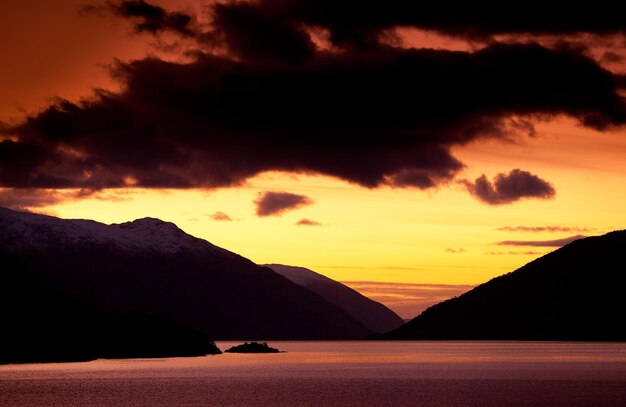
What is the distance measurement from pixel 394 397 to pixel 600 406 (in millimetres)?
30120

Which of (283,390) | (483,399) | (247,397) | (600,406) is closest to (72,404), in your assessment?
(247,397)

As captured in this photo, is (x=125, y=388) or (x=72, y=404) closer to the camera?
(x=72, y=404)

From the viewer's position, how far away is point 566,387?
159 metres

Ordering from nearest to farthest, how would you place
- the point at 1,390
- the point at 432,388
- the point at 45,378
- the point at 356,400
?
the point at 356,400
the point at 1,390
the point at 432,388
the point at 45,378

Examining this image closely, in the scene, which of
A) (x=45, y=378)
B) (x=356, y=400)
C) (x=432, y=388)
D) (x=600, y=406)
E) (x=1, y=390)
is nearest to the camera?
(x=600, y=406)

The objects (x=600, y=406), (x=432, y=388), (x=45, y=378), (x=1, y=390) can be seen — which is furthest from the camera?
(x=45, y=378)

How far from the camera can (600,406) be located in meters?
123

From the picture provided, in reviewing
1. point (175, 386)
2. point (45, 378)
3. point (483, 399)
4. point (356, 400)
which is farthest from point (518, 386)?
point (45, 378)

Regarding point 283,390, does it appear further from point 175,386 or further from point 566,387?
point 566,387

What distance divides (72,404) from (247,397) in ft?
83.4

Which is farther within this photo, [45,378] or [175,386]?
[45,378]

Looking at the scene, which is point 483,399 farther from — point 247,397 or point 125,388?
point 125,388

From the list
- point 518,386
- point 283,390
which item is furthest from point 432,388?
point 283,390

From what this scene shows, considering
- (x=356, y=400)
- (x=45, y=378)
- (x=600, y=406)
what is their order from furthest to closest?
1. (x=45, y=378)
2. (x=356, y=400)
3. (x=600, y=406)
